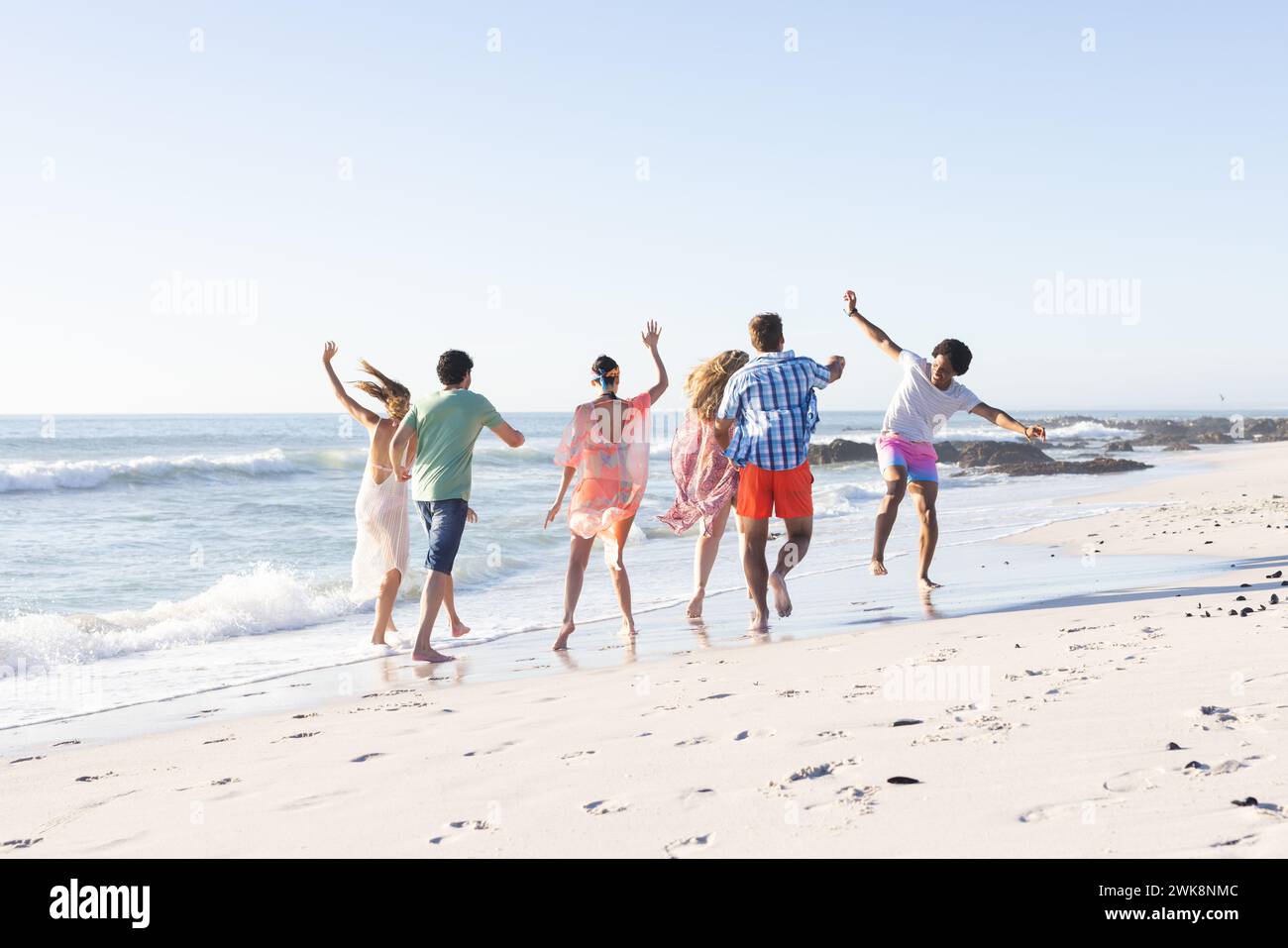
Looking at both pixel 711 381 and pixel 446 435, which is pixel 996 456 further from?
pixel 446 435

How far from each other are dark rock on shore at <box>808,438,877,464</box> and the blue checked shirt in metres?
26.9

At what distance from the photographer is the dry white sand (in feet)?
9.04

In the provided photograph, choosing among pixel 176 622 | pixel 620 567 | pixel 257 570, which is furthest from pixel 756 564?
pixel 257 570

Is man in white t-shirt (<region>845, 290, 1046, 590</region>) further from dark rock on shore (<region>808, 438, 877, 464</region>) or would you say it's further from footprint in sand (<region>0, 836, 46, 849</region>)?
dark rock on shore (<region>808, 438, 877, 464</region>)

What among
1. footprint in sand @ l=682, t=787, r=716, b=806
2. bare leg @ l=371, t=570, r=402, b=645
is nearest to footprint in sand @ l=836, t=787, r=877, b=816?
footprint in sand @ l=682, t=787, r=716, b=806

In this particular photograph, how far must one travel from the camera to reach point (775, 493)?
681 centimetres

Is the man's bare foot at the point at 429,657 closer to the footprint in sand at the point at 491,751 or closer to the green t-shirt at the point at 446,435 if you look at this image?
the green t-shirt at the point at 446,435

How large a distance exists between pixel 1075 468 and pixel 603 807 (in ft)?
83.3

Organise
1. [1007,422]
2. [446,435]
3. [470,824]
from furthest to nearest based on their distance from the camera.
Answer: [1007,422], [446,435], [470,824]

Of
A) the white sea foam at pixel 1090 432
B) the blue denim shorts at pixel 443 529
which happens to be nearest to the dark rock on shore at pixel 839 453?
the white sea foam at pixel 1090 432

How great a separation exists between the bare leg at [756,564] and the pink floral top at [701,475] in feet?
2.34

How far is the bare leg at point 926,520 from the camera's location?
774cm

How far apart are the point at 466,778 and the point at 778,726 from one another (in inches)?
47.7
